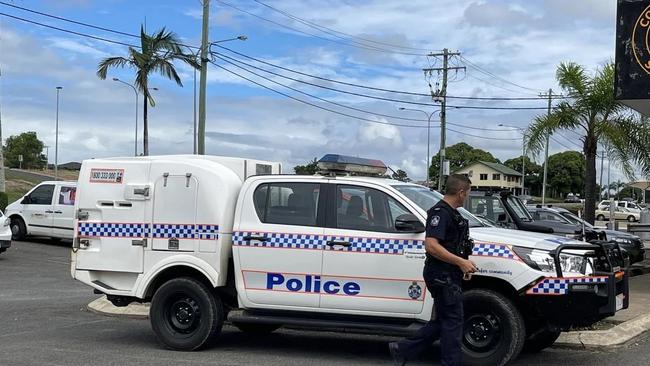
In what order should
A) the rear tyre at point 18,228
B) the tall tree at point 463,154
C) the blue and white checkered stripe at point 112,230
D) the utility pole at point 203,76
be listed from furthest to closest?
the tall tree at point 463,154, the utility pole at point 203,76, the rear tyre at point 18,228, the blue and white checkered stripe at point 112,230

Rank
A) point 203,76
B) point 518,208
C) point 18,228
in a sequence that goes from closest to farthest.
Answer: point 518,208 < point 18,228 < point 203,76

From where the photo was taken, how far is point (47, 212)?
20047 mm

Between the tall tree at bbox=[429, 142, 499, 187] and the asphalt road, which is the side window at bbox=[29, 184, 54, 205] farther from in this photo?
the tall tree at bbox=[429, 142, 499, 187]

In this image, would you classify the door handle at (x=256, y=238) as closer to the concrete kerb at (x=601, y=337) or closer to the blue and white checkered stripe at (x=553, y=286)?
the blue and white checkered stripe at (x=553, y=286)

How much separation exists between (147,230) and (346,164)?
238 cm

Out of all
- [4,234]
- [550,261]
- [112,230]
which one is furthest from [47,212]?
[550,261]

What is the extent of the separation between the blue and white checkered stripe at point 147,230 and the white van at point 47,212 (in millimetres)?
12216

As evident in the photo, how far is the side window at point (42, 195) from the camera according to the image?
20.1 metres

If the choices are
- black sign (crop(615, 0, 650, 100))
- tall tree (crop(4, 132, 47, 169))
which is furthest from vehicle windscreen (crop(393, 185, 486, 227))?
tall tree (crop(4, 132, 47, 169))

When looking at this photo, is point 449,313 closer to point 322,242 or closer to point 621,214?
point 322,242

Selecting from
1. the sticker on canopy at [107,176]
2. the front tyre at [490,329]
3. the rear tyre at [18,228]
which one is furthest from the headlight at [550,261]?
the rear tyre at [18,228]

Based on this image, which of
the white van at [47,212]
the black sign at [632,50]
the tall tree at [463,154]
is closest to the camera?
the black sign at [632,50]

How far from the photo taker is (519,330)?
665 cm

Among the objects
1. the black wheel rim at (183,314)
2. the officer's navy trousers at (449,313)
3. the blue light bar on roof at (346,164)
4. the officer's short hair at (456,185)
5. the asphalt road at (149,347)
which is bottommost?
the asphalt road at (149,347)
